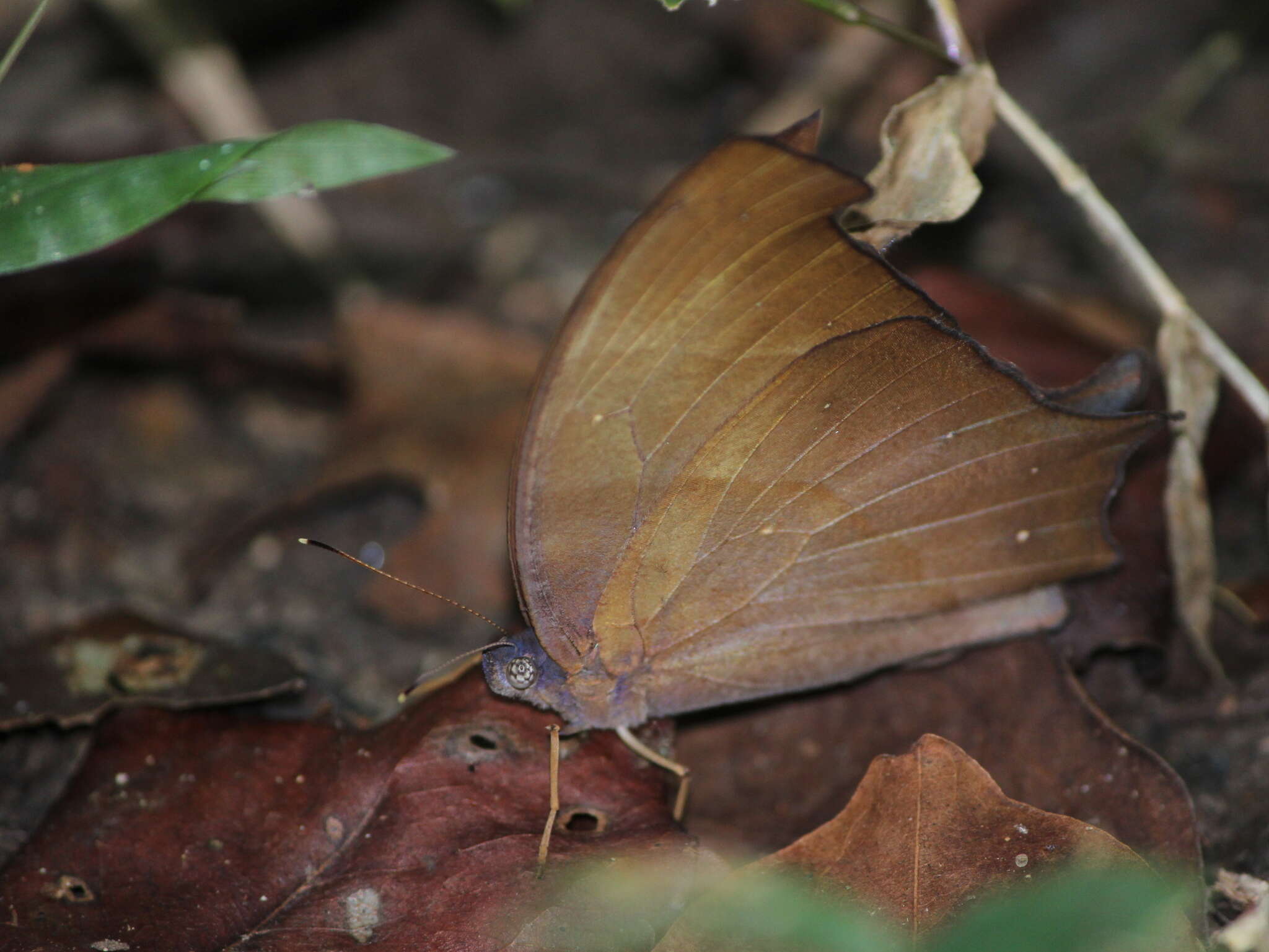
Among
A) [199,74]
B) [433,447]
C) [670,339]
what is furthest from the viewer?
[199,74]

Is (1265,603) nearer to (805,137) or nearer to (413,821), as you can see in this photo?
(805,137)

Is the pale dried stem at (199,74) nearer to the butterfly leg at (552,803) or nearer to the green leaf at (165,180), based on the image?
the green leaf at (165,180)

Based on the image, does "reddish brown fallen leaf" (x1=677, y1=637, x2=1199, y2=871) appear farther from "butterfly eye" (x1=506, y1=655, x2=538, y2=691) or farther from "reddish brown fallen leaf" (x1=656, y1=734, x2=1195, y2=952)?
"butterfly eye" (x1=506, y1=655, x2=538, y2=691)

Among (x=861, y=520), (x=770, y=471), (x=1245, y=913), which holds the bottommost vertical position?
(x=1245, y=913)

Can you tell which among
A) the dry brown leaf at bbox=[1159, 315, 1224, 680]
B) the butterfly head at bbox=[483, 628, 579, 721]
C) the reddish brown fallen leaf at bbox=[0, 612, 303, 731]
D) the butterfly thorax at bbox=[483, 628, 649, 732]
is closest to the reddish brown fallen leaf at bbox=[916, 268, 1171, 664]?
the dry brown leaf at bbox=[1159, 315, 1224, 680]

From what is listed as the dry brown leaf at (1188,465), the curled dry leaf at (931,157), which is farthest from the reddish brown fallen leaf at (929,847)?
the curled dry leaf at (931,157)

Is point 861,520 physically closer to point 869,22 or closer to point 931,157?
point 931,157

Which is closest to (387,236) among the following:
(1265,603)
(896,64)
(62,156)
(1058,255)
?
(62,156)

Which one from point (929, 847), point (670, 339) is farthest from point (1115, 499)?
point (670, 339)
